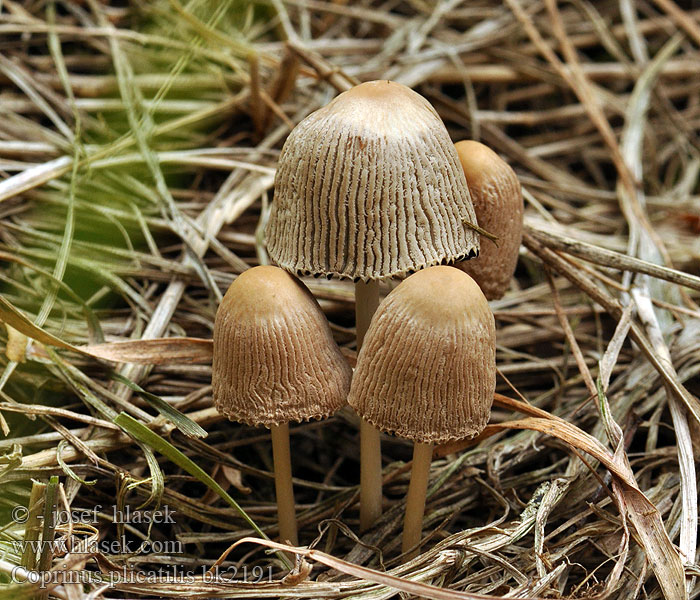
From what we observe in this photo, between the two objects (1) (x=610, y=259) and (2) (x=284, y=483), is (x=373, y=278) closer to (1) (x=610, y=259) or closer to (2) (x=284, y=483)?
(2) (x=284, y=483)

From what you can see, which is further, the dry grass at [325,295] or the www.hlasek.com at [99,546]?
the dry grass at [325,295]

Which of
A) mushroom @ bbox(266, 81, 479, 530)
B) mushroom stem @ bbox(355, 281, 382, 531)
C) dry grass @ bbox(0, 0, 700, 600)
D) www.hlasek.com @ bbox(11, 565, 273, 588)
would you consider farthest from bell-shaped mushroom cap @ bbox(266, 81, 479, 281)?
www.hlasek.com @ bbox(11, 565, 273, 588)

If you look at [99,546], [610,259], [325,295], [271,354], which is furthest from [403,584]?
[610,259]

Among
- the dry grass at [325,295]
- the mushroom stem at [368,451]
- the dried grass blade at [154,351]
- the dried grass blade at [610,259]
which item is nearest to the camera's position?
the dry grass at [325,295]

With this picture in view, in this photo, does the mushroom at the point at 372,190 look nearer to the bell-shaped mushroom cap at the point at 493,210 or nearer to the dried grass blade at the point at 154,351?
the bell-shaped mushroom cap at the point at 493,210

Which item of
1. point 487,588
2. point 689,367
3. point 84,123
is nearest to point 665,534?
point 487,588

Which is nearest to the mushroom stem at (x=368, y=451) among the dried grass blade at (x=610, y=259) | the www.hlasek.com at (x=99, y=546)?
the www.hlasek.com at (x=99, y=546)

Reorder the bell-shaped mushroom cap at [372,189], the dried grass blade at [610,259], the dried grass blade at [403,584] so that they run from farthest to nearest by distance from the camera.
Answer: the dried grass blade at [610,259] → the bell-shaped mushroom cap at [372,189] → the dried grass blade at [403,584]
